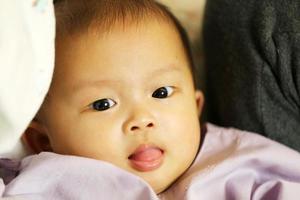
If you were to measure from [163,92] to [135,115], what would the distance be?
0.28 feet

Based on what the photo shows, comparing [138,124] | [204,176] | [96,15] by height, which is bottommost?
[204,176]

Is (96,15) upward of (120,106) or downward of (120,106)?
upward

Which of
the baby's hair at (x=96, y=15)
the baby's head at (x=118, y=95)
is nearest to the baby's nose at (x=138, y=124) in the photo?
the baby's head at (x=118, y=95)

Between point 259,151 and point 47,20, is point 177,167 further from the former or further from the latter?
point 47,20

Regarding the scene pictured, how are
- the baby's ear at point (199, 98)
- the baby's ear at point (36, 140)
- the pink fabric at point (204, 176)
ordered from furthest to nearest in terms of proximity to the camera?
the baby's ear at point (199, 98) → the baby's ear at point (36, 140) → the pink fabric at point (204, 176)

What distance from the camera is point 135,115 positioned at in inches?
37.1

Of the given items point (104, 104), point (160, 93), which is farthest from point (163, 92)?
point (104, 104)

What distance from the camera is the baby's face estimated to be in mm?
945

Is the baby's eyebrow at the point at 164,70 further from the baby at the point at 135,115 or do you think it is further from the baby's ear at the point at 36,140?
the baby's ear at the point at 36,140

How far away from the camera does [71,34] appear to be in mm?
980

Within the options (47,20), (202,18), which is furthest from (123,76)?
(202,18)

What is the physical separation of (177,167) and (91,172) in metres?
0.16

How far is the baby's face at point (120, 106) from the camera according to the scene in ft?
3.10

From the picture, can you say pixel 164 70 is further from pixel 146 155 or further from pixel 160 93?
pixel 146 155
